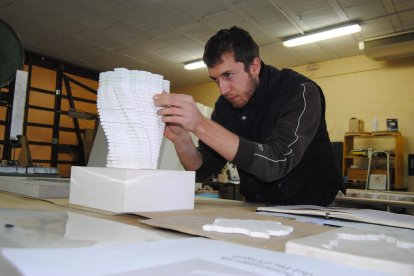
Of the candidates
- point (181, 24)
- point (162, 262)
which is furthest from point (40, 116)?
point (162, 262)

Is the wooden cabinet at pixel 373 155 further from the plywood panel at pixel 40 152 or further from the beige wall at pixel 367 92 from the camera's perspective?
the plywood panel at pixel 40 152

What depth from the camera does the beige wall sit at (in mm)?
5625

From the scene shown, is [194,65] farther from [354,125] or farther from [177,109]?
[177,109]

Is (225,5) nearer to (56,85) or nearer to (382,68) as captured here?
(382,68)

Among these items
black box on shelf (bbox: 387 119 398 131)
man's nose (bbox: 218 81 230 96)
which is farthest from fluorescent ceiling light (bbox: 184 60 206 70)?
man's nose (bbox: 218 81 230 96)

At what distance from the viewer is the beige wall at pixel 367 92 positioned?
5.62 m

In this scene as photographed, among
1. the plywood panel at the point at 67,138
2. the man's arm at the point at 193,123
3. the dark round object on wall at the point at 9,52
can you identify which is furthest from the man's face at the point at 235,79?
the plywood panel at the point at 67,138

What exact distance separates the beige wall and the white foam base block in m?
5.69

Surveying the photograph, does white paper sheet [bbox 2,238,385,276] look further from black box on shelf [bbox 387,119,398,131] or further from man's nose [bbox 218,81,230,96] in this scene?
black box on shelf [bbox 387,119,398,131]

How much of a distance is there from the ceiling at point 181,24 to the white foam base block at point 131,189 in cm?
394

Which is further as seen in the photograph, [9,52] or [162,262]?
[9,52]

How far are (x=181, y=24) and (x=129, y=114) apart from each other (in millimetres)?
4551

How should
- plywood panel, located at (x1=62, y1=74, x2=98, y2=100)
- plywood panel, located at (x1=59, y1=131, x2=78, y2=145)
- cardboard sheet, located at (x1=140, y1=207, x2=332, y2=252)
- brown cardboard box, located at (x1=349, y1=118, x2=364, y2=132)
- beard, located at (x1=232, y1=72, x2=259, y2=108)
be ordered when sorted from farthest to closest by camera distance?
plywood panel, located at (x1=62, y1=74, x2=98, y2=100)
plywood panel, located at (x1=59, y1=131, x2=78, y2=145)
brown cardboard box, located at (x1=349, y1=118, x2=364, y2=132)
beard, located at (x1=232, y1=72, x2=259, y2=108)
cardboard sheet, located at (x1=140, y1=207, x2=332, y2=252)

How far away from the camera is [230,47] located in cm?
144
